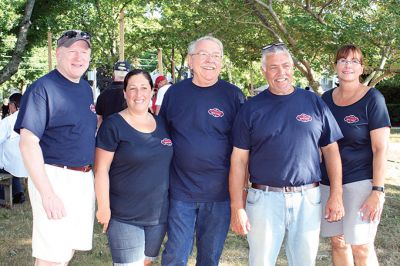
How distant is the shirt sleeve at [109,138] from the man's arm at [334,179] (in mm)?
1460

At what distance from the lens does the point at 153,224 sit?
3209 mm

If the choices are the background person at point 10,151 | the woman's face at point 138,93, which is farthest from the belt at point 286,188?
the background person at point 10,151

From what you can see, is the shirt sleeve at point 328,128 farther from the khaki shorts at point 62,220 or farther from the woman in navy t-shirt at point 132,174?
the khaki shorts at point 62,220

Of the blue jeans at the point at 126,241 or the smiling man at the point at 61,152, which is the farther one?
the blue jeans at the point at 126,241

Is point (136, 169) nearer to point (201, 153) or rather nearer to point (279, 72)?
point (201, 153)

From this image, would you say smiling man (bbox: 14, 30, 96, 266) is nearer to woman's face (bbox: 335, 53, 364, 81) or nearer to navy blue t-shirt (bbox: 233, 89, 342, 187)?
navy blue t-shirt (bbox: 233, 89, 342, 187)

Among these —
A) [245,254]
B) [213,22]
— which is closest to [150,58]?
[213,22]

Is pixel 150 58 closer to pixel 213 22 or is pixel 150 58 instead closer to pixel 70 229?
pixel 213 22

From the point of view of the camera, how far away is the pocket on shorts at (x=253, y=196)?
3121 mm

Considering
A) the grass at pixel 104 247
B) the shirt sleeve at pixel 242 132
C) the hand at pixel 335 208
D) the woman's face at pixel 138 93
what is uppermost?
the woman's face at pixel 138 93

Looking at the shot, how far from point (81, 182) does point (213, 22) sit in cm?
755

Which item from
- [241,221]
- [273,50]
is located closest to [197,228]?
[241,221]

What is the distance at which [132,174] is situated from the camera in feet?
10.1

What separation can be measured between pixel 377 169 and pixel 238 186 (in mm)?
1049
